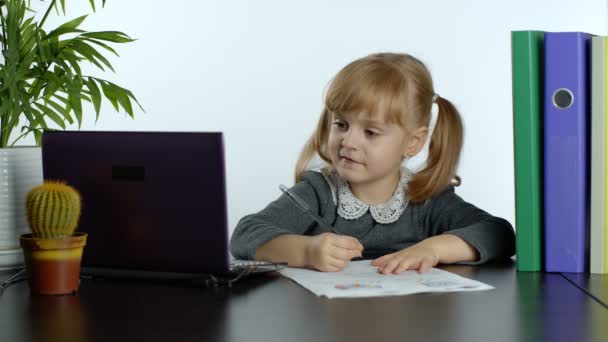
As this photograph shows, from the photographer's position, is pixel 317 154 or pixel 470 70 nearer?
pixel 317 154

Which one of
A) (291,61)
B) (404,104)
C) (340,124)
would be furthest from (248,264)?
(291,61)

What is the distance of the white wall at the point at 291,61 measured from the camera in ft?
11.5

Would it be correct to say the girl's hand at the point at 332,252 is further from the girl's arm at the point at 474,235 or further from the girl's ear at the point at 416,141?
the girl's ear at the point at 416,141

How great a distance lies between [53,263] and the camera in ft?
3.70

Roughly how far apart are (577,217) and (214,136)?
0.54 m

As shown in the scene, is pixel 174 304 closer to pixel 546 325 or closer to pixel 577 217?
pixel 546 325

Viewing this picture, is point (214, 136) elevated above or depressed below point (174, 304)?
above

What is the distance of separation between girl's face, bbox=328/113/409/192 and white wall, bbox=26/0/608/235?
75.0 inches

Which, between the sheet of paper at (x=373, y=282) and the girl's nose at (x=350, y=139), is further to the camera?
the girl's nose at (x=350, y=139)

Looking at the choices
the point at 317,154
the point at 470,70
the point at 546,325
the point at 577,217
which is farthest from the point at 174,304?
the point at 470,70

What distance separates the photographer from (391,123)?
1.62 metres

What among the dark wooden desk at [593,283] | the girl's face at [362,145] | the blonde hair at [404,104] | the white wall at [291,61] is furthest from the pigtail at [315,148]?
the white wall at [291,61]

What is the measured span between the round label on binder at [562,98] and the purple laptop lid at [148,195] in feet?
1.61

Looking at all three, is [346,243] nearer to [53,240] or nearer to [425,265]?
[425,265]
